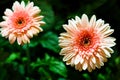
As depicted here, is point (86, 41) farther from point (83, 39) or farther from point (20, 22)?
point (20, 22)

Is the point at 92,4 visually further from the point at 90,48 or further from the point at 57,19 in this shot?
the point at 90,48

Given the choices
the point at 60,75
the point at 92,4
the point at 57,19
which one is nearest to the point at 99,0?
the point at 92,4

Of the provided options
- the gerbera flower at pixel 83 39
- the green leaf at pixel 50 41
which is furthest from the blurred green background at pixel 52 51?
the gerbera flower at pixel 83 39

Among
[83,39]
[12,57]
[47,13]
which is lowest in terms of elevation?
[83,39]

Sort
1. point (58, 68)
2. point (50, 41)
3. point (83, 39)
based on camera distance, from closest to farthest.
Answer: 1. point (83, 39)
2. point (58, 68)
3. point (50, 41)

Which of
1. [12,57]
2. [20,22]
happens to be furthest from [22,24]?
[12,57]
